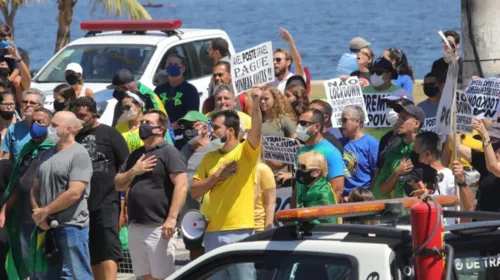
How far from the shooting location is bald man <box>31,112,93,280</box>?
1005cm

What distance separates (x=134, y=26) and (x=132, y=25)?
0.04 m

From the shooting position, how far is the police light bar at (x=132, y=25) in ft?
55.0

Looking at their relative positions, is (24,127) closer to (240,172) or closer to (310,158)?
(240,172)

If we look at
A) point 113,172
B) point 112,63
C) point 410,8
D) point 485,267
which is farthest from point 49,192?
point 410,8

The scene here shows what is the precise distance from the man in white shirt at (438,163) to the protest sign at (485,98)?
102cm

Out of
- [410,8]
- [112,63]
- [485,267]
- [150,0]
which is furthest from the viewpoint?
[150,0]

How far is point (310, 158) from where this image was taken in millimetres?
9172

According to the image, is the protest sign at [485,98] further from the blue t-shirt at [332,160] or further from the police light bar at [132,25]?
the police light bar at [132,25]

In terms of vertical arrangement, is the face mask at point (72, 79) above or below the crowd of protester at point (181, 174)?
above

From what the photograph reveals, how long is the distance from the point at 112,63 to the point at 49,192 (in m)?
6.36

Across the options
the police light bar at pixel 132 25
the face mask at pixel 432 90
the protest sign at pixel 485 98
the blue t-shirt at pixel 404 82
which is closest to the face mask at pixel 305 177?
the protest sign at pixel 485 98

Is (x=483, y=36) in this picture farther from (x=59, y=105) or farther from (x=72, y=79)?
(x=72, y=79)

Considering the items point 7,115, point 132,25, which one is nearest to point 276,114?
point 7,115

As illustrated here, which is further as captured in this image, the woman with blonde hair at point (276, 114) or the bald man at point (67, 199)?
the woman with blonde hair at point (276, 114)
